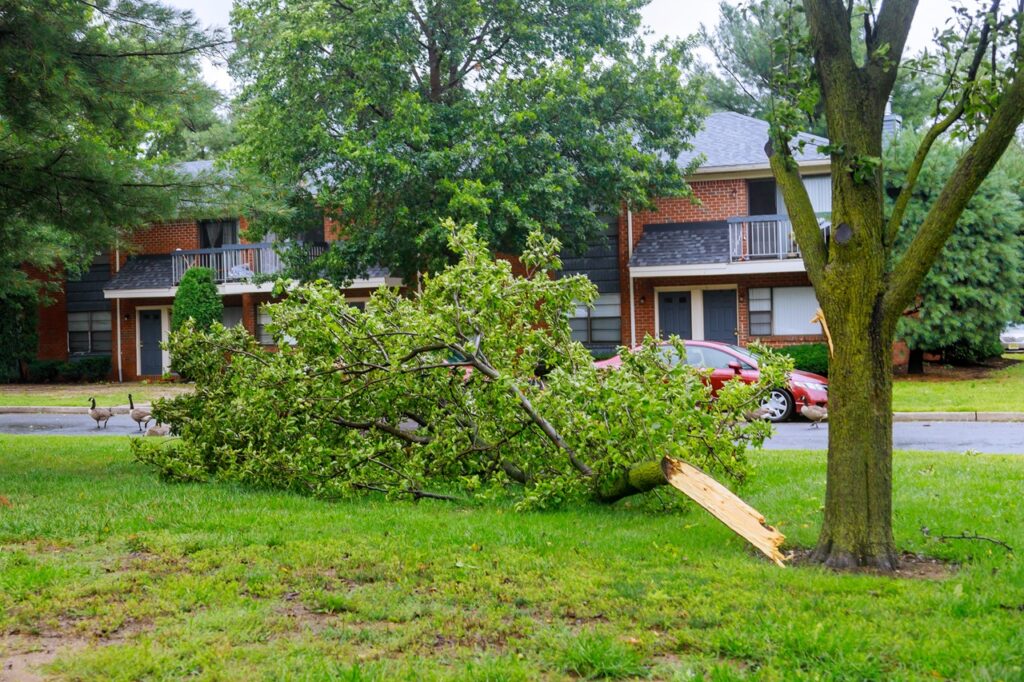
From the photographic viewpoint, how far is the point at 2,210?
29.9 feet

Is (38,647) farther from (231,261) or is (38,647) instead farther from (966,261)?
(231,261)

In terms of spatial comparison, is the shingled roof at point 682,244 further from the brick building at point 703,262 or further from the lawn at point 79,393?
the lawn at point 79,393

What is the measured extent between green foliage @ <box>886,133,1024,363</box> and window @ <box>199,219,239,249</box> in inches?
787

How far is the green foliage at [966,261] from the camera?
69.3ft

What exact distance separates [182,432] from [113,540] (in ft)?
10.8

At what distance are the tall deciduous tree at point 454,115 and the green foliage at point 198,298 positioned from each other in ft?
25.1

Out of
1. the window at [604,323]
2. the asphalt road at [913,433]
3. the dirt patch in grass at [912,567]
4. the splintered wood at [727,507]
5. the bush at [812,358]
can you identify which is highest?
the window at [604,323]

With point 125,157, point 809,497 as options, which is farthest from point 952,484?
point 125,157

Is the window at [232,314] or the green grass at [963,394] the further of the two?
the window at [232,314]

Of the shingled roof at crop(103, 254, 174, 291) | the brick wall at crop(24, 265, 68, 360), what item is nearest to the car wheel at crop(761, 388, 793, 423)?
the shingled roof at crop(103, 254, 174, 291)

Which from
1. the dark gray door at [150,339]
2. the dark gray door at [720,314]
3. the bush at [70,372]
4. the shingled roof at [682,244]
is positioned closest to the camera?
the shingled roof at [682,244]

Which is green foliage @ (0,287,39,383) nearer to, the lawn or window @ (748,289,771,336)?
the lawn

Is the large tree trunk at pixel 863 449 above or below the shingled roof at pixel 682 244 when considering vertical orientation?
below

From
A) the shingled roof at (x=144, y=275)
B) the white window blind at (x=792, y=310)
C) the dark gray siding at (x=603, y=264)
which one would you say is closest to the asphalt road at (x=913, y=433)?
the white window blind at (x=792, y=310)
